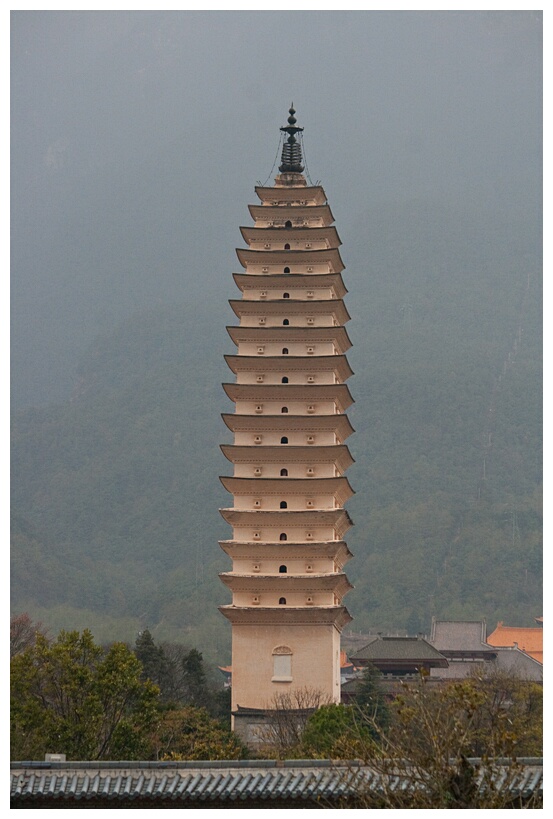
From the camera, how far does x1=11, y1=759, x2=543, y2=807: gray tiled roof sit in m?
15.9

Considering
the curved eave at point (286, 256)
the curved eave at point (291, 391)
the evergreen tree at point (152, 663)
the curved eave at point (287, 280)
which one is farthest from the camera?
the evergreen tree at point (152, 663)

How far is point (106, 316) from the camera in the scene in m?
112

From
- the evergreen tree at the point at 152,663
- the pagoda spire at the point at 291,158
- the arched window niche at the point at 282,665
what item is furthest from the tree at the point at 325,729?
the pagoda spire at the point at 291,158

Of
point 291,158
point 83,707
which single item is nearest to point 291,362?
point 291,158

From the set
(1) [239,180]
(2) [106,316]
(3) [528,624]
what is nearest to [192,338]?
(2) [106,316]

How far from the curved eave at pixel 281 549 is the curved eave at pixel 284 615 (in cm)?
129

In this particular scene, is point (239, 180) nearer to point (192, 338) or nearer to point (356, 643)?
point (192, 338)

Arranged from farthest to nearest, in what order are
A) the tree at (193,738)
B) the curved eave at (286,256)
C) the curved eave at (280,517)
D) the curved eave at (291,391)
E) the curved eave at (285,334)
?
1. the curved eave at (286,256)
2. the curved eave at (285,334)
3. the curved eave at (291,391)
4. the curved eave at (280,517)
5. the tree at (193,738)

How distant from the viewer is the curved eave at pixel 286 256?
34.7 metres

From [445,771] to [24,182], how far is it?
114 m

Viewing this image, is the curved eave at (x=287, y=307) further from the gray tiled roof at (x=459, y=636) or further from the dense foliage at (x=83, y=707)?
the gray tiled roof at (x=459, y=636)

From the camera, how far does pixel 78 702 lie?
82.2 ft

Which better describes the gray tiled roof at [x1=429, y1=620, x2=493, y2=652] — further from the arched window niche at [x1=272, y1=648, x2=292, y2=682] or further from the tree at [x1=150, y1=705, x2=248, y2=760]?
the tree at [x1=150, y1=705, x2=248, y2=760]

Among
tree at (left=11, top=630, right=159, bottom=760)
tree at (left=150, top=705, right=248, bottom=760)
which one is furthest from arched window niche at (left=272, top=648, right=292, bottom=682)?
tree at (left=11, top=630, right=159, bottom=760)
